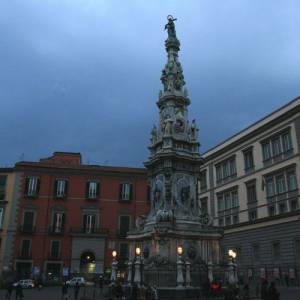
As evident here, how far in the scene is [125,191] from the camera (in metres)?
57.0

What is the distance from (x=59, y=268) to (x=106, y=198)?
1110cm

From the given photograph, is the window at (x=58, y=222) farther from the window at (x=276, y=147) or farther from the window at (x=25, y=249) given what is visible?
the window at (x=276, y=147)

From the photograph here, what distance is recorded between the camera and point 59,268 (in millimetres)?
51219

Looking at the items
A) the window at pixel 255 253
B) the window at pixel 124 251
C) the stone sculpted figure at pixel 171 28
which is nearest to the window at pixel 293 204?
the window at pixel 255 253

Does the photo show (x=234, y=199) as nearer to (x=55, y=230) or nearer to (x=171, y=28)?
(x=55, y=230)

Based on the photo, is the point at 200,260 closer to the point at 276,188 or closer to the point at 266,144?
the point at 276,188

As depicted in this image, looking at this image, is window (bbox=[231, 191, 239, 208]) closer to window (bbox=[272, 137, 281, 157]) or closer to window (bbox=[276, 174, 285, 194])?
window (bbox=[276, 174, 285, 194])

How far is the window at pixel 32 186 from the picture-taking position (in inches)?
2128

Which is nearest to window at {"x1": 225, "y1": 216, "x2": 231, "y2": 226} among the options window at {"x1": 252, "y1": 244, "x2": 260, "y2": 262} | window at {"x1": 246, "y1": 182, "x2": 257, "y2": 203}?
window at {"x1": 246, "y1": 182, "x2": 257, "y2": 203}

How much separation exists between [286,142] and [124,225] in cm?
2493

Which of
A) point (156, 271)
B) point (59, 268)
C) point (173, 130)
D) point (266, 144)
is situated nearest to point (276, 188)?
point (266, 144)

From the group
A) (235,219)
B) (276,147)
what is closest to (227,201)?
(235,219)

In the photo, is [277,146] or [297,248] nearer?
[297,248]

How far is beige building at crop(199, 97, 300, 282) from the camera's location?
1544 inches
